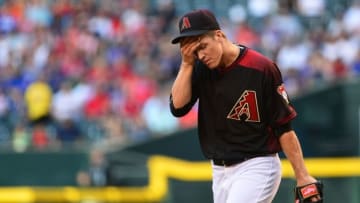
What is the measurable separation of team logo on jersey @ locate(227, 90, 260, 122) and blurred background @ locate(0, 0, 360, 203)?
6.10 meters

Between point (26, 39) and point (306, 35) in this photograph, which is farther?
point (26, 39)

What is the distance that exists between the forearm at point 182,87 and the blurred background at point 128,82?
6.07 metres

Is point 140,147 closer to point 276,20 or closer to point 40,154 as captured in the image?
point 40,154

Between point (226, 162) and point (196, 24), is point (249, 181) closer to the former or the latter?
point (226, 162)

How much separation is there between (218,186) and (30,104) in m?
9.57

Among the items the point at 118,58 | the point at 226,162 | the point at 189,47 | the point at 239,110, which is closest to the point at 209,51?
the point at 189,47

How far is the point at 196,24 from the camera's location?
5500 mm

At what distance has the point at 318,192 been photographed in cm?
565

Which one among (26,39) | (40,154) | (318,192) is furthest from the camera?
(26,39)

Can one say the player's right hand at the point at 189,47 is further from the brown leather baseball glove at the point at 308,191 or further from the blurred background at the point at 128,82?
the blurred background at the point at 128,82

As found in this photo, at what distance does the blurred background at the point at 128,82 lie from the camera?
43.6 feet

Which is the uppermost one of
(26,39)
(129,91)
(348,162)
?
(26,39)

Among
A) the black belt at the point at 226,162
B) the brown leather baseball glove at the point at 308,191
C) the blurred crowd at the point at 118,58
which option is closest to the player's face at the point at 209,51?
the black belt at the point at 226,162

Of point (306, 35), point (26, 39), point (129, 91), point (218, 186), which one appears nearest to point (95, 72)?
point (129, 91)
